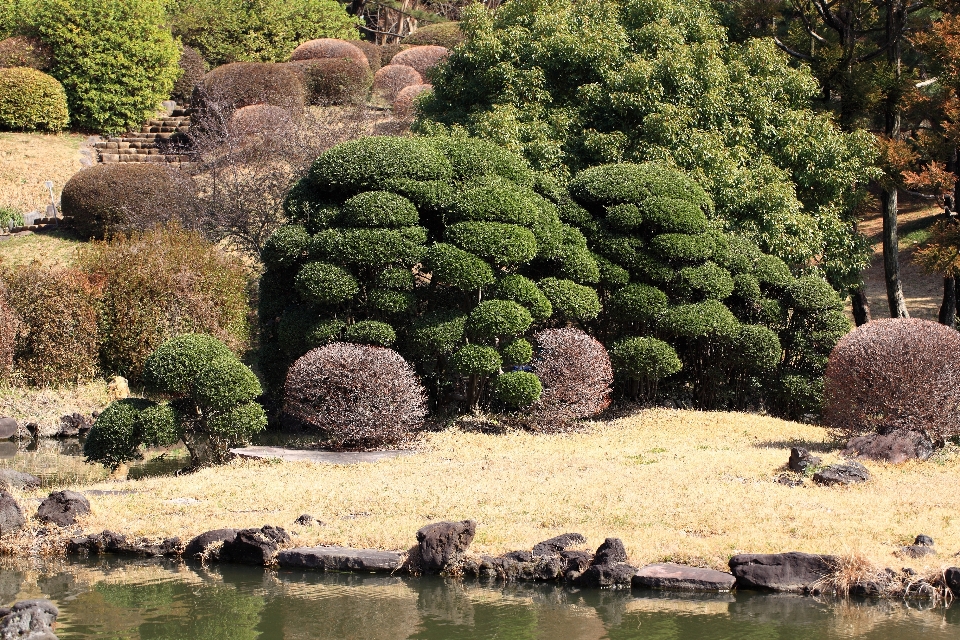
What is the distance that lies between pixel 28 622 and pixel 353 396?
6582 millimetres

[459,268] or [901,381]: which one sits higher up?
[459,268]

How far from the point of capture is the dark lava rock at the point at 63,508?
1071cm

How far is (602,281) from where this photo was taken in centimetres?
1684

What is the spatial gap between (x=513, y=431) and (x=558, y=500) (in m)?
4.44

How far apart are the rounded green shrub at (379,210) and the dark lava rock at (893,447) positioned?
663 centimetres

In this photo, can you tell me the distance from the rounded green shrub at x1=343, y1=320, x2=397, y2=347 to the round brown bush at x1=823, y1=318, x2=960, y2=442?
5.98 m

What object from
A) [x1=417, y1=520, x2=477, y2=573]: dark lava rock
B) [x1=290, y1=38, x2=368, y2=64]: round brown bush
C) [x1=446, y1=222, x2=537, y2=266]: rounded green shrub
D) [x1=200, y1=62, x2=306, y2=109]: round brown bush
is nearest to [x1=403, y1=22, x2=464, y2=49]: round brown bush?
[x1=290, y1=38, x2=368, y2=64]: round brown bush

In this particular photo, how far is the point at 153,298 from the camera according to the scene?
19.1 m

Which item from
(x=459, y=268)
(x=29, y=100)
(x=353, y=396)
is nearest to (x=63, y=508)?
(x=353, y=396)

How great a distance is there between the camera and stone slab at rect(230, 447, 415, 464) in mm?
13758

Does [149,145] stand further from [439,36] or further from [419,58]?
[439,36]

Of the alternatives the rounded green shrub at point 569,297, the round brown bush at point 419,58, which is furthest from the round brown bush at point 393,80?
the rounded green shrub at point 569,297

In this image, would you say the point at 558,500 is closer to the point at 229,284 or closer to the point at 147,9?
the point at 229,284

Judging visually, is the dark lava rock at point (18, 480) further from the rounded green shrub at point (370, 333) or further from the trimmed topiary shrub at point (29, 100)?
the trimmed topiary shrub at point (29, 100)
